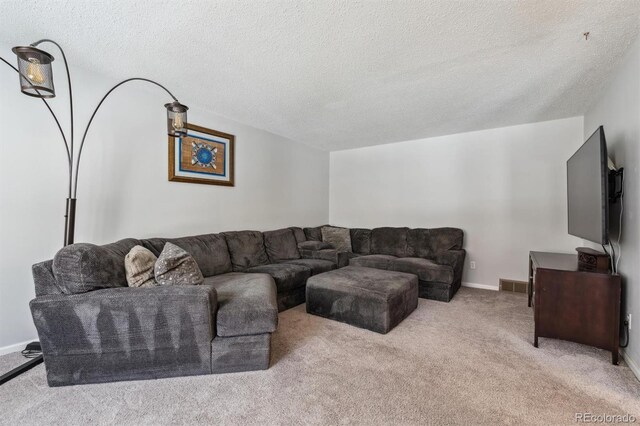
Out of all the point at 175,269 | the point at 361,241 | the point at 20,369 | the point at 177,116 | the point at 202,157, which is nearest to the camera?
the point at 20,369

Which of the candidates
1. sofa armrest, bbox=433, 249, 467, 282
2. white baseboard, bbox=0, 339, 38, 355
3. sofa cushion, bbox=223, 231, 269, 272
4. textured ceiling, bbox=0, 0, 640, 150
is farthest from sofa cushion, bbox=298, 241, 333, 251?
white baseboard, bbox=0, 339, 38, 355

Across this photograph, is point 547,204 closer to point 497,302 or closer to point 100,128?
point 497,302

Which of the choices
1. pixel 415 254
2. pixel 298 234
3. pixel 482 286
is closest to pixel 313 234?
pixel 298 234

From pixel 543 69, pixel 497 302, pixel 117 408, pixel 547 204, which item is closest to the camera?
pixel 117 408

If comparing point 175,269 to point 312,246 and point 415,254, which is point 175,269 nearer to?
point 312,246

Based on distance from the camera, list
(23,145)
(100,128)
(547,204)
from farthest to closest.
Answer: (547,204) → (100,128) → (23,145)

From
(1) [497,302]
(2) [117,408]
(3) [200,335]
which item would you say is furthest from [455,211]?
(2) [117,408]

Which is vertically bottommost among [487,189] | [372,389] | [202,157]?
[372,389]

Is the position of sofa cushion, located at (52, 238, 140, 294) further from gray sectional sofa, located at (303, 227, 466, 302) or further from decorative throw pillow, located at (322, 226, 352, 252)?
decorative throw pillow, located at (322, 226, 352, 252)

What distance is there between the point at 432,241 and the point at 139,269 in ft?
11.7

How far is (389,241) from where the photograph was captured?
4.47m

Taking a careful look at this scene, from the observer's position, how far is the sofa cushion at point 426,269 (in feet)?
11.3

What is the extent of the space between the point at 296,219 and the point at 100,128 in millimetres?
2890

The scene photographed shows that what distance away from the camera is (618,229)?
2234 mm
